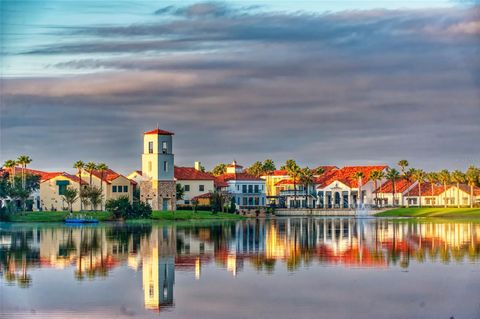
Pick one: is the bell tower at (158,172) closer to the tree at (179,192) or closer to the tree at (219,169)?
the tree at (179,192)

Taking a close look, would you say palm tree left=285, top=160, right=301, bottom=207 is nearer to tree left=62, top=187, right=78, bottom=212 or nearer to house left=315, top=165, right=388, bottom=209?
house left=315, top=165, right=388, bottom=209

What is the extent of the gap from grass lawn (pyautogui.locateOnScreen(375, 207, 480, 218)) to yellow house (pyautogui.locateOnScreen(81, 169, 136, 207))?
111 feet

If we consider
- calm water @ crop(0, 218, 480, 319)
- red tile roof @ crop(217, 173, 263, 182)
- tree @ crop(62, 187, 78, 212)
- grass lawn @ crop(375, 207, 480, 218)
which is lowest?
calm water @ crop(0, 218, 480, 319)

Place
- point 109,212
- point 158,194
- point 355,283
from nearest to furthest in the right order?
1. point 355,283
2. point 109,212
3. point 158,194

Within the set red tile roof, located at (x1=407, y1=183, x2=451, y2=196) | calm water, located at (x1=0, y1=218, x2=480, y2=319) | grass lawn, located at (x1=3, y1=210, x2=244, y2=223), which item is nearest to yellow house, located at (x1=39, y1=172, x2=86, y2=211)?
grass lawn, located at (x1=3, y1=210, x2=244, y2=223)

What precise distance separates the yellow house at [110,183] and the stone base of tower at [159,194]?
2.43 meters

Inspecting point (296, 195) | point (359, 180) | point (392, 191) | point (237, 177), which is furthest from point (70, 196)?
point (392, 191)

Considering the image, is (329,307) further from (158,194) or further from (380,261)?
(158,194)

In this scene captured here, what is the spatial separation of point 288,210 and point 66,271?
103508 millimetres

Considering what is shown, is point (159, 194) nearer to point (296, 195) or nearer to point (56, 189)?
point (56, 189)

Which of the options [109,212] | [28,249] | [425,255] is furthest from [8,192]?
[425,255]

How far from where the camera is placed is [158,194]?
381 ft

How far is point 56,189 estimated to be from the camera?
118m

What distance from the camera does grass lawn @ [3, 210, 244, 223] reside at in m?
99.9
